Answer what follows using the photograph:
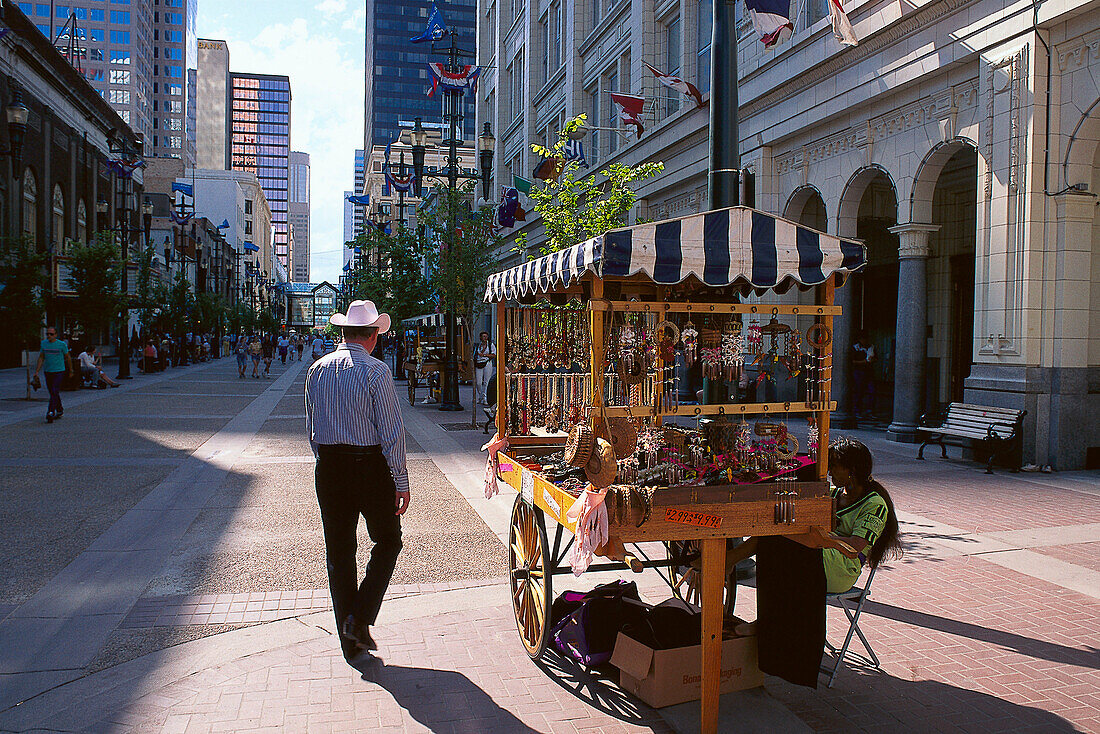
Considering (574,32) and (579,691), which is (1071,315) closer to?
(579,691)

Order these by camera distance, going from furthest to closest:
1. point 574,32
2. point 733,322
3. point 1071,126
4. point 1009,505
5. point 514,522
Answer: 1. point 574,32
2. point 1071,126
3. point 1009,505
4. point 514,522
5. point 733,322

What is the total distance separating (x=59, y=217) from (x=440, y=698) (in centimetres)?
4847

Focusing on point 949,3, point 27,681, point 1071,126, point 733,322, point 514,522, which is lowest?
point 27,681

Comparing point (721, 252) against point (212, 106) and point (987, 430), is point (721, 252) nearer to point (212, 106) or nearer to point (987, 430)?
point (987, 430)

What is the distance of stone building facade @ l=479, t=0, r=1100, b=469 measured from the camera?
1198cm

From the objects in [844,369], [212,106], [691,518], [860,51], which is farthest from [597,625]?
[212,106]

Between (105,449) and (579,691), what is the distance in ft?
38.9

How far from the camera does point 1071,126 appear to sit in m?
11.8

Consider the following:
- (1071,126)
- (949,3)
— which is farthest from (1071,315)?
(949,3)

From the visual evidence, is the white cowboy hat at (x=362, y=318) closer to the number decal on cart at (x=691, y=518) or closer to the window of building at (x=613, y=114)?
the number decal on cart at (x=691, y=518)

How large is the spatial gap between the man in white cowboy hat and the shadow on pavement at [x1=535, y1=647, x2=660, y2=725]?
115 cm

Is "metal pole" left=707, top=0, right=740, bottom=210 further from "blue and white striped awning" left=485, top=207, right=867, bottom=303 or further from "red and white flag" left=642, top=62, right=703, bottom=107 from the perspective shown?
"red and white flag" left=642, top=62, right=703, bottom=107

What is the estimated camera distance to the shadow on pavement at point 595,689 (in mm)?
4344

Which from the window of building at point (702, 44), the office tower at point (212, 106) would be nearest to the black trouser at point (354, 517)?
the window of building at point (702, 44)
